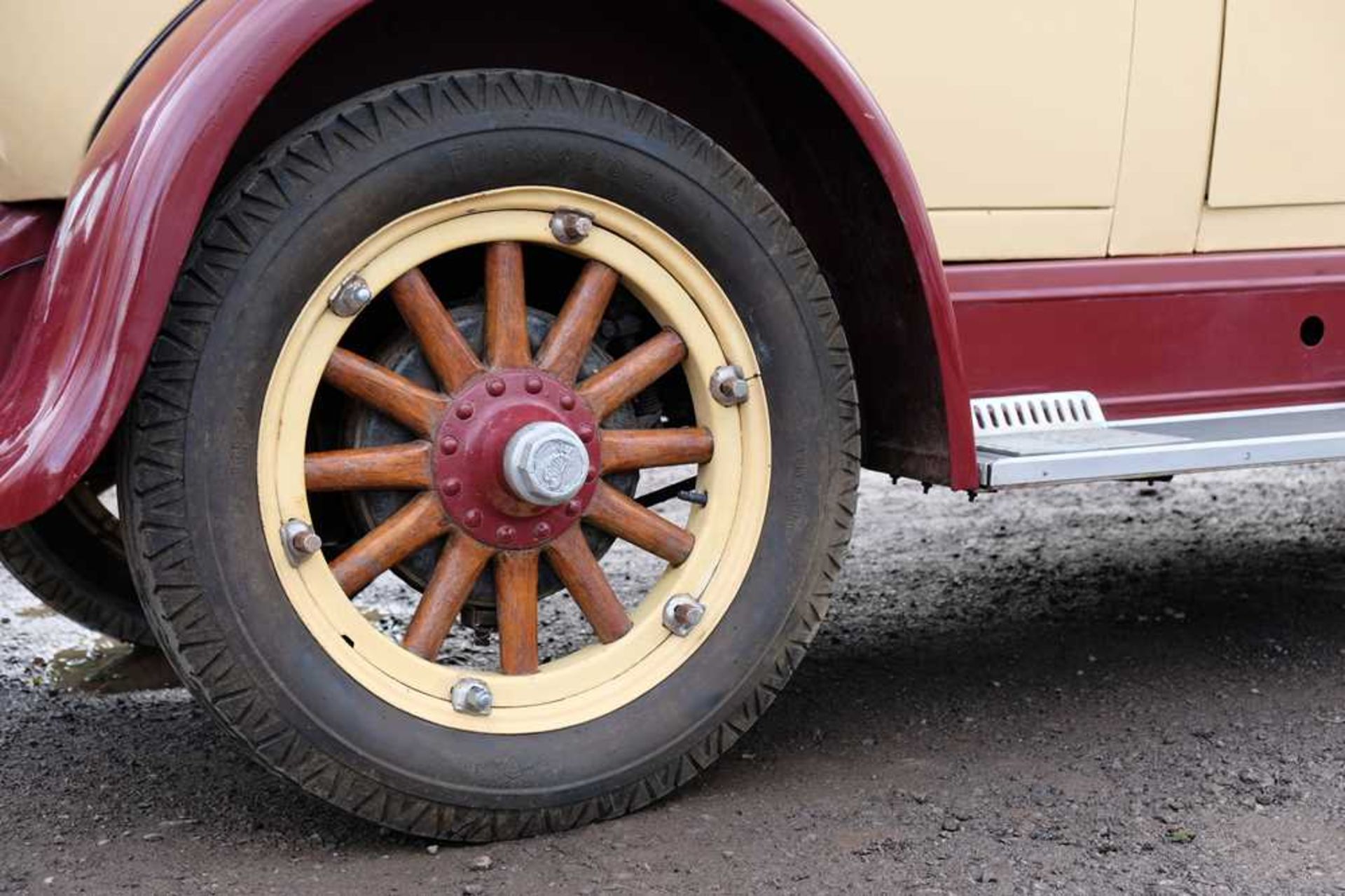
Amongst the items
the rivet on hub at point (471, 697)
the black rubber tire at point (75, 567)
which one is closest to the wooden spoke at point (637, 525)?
the rivet on hub at point (471, 697)

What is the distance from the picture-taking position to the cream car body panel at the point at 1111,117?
2670 millimetres

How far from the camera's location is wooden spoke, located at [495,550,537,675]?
90.3 inches

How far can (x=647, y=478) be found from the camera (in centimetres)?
533

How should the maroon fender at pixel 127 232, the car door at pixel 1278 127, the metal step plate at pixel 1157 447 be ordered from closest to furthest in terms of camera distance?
the maroon fender at pixel 127 232 < the metal step plate at pixel 1157 447 < the car door at pixel 1278 127

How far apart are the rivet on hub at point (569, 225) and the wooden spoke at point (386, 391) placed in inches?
11.0

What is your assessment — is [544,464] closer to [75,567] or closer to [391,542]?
[391,542]

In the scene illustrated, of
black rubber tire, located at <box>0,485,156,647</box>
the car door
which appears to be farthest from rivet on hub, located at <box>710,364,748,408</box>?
black rubber tire, located at <box>0,485,156,647</box>

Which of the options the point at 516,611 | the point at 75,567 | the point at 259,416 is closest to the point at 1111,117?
the point at 516,611

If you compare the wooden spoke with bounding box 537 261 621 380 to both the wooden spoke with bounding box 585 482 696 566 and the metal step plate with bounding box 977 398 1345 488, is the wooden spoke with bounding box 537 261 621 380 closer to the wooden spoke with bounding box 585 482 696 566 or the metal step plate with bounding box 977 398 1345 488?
the wooden spoke with bounding box 585 482 696 566

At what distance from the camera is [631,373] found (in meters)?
2.35

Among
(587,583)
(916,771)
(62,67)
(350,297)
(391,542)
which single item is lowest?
(916,771)

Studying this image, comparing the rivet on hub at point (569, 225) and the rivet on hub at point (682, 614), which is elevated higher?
the rivet on hub at point (569, 225)

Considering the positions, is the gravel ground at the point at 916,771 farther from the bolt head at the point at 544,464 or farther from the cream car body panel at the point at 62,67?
the cream car body panel at the point at 62,67

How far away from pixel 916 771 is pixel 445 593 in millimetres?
821
